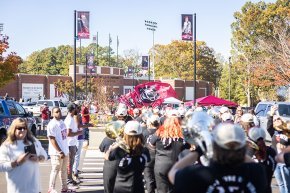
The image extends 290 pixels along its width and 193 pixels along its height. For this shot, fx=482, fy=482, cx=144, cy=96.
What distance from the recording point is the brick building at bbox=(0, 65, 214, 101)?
170 feet

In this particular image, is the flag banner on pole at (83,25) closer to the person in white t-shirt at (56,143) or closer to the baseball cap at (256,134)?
the person in white t-shirt at (56,143)

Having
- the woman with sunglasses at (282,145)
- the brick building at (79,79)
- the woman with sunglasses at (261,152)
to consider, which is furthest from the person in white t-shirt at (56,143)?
the brick building at (79,79)

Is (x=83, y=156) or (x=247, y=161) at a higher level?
(x=247, y=161)

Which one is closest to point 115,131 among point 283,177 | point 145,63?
point 283,177

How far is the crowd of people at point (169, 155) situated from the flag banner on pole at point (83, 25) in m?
15.9

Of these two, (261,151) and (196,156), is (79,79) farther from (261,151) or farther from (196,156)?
(196,156)

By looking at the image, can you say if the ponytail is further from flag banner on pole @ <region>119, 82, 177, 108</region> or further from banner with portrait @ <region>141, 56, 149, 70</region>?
banner with portrait @ <region>141, 56, 149, 70</region>

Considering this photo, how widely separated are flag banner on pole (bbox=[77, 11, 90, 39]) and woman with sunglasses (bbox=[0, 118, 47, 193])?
20800 millimetres

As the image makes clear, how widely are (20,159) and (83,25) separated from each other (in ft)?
70.9

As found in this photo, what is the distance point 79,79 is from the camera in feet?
202

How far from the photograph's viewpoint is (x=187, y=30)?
26.6 m

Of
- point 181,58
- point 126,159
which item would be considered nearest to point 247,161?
point 126,159

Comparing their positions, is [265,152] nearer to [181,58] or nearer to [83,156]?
[83,156]

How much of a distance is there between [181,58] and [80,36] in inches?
1925
